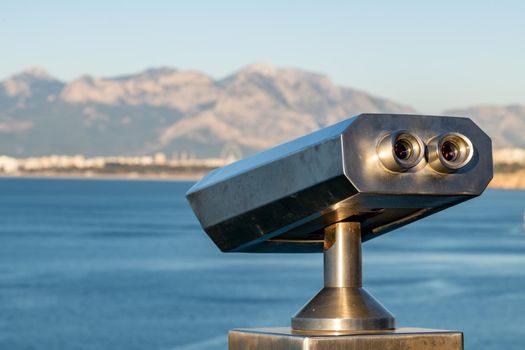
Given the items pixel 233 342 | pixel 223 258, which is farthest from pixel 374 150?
pixel 223 258

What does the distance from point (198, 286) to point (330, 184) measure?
185ft

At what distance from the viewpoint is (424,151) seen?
2.87 meters

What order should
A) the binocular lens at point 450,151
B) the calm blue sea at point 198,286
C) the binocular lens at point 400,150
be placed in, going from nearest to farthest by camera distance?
the binocular lens at point 400,150 < the binocular lens at point 450,151 < the calm blue sea at point 198,286

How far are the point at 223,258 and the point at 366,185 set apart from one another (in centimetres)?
7487

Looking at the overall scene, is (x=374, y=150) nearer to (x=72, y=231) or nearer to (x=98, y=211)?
(x=72, y=231)

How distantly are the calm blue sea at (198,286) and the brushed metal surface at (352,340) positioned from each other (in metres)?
35.6

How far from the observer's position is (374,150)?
9.27 feet

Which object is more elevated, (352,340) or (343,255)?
(343,255)

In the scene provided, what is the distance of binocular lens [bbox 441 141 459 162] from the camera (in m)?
2.94

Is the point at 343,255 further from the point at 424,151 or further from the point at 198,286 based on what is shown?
the point at 198,286

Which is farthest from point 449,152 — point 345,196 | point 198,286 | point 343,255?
point 198,286

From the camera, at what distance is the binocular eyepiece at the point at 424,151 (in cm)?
282

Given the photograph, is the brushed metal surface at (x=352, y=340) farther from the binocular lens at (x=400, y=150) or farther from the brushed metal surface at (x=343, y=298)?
the binocular lens at (x=400, y=150)

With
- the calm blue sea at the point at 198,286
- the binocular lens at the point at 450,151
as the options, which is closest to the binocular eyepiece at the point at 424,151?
the binocular lens at the point at 450,151
